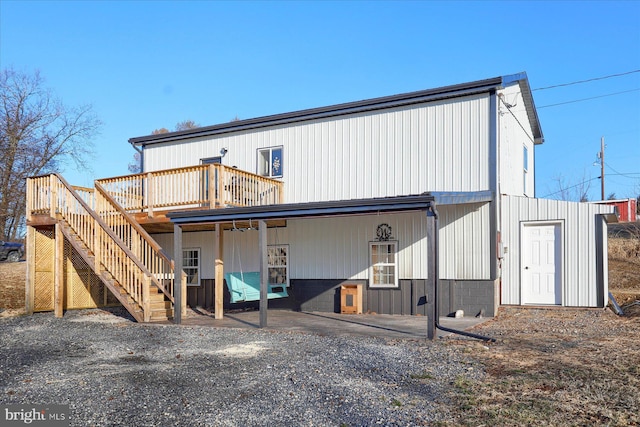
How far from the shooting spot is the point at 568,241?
39.9ft

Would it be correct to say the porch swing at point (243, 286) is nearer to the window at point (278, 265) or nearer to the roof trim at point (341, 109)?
the window at point (278, 265)

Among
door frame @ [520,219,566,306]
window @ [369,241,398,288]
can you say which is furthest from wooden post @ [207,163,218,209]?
door frame @ [520,219,566,306]

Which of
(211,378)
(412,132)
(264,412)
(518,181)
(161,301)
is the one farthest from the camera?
(518,181)

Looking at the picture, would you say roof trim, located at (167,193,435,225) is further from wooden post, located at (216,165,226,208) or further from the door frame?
the door frame

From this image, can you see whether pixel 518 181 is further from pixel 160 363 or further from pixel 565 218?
pixel 160 363

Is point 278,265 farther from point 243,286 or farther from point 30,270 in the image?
point 30,270

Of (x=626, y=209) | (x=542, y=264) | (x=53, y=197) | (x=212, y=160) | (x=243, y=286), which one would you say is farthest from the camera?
(x=212, y=160)

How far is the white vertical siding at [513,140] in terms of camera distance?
12.4 meters

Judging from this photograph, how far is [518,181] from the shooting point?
1427cm

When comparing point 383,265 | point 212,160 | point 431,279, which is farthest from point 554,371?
point 212,160

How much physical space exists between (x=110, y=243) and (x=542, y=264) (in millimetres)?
9630

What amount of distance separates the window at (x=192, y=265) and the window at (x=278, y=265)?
2417 mm

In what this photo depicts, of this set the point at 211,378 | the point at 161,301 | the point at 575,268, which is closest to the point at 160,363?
the point at 211,378

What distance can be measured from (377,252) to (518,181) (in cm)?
449
